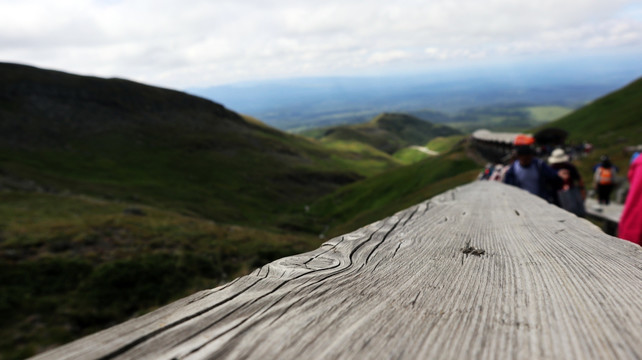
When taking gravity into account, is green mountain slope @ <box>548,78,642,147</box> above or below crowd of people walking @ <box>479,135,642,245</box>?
above

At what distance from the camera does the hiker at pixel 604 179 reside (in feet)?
57.8

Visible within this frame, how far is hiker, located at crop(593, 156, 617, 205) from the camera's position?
17.6 m

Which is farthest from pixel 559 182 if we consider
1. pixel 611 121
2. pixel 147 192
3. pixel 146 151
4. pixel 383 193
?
pixel 611 121

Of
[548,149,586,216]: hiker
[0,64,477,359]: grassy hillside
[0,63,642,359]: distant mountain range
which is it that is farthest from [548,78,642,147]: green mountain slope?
[548,149,586,216]: hiker

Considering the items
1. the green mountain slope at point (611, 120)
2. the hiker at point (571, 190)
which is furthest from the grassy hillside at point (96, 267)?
the green mountain slope at point (611, 120)

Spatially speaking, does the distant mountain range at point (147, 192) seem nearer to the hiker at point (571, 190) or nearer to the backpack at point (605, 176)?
the backpack at point (605, 176)

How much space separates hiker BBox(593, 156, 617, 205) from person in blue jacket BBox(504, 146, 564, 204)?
14.8 metres

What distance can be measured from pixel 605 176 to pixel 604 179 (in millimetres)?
207

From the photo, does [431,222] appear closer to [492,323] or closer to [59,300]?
[492,323]

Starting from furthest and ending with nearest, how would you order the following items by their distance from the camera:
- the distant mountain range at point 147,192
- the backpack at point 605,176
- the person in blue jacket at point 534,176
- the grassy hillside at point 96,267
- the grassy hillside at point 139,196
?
the backpack at point 605,176, the distant mountain range at point 147,192, the grassy hillside at point 139,196, the grassy hillside at point 96,267, the person in blue jacket at point 534,176

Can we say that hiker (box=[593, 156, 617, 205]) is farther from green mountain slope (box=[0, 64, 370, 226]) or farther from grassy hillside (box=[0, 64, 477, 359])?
green mountain slope (box=[0, 64, 370, 226])

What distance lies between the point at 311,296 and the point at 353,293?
6.7 inches

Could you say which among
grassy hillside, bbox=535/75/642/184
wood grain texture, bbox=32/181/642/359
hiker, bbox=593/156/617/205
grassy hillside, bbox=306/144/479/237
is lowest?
grassy hillside, bbox=306/144/479/237

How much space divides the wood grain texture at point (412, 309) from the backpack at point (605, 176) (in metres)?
20.4
